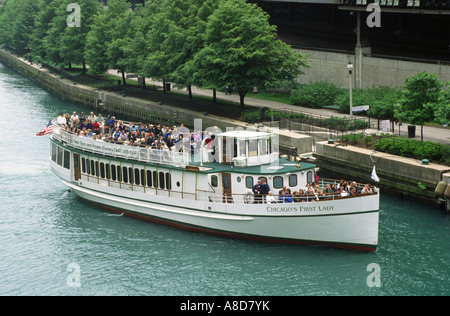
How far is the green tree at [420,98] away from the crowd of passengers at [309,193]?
15.0m

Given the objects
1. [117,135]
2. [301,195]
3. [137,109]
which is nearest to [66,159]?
[117,135]

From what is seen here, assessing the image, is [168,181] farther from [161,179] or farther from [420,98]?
[420,98]

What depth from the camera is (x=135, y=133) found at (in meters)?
46.7

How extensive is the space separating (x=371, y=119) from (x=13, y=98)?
5667cm

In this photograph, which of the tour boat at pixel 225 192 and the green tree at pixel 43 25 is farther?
the green tree at pixel 43 25

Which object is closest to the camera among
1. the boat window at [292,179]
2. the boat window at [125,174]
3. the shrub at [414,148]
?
the boat window at [292,179]

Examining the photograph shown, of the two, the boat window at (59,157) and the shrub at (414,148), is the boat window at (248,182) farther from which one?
the boat window at (59,157)

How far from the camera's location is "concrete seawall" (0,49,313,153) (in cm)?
5600

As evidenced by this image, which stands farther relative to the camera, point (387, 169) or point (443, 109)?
point (387, 169)

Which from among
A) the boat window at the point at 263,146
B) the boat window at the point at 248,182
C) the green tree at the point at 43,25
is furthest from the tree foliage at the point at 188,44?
the boat window at the point at 248,182

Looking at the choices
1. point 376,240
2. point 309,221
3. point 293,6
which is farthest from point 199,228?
point 293,6

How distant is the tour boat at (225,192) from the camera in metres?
36.9

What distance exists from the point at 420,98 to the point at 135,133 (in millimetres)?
21155

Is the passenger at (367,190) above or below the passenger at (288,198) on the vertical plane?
above
